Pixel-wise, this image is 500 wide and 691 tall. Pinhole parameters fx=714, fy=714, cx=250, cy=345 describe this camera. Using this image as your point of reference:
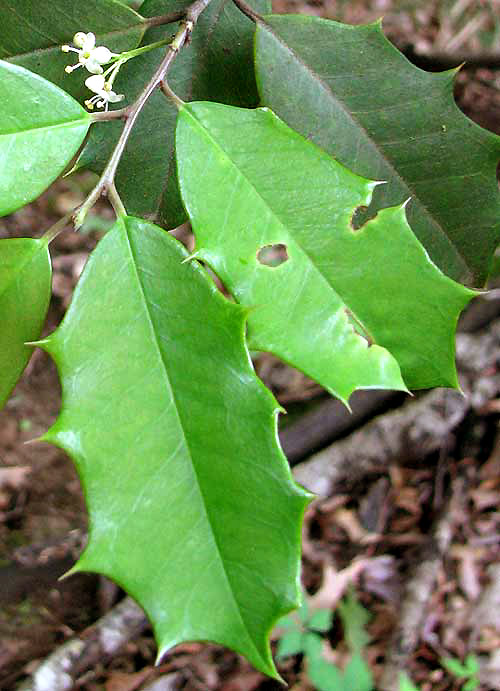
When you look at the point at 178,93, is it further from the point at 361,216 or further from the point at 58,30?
the point at 361,216

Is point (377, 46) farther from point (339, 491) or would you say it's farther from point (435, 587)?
point (435, 587)

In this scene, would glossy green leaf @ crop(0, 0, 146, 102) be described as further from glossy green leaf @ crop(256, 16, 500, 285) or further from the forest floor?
the forest floor

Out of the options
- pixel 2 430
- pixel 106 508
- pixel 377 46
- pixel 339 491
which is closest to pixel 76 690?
pixel 2 430

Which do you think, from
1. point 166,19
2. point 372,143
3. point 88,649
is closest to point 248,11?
point 166,19

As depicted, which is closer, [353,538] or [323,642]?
[323,642]

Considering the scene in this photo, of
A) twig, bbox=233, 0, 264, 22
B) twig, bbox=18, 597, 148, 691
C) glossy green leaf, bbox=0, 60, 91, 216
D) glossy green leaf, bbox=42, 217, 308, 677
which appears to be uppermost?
glossy green leaf, bbox=0, 60, 91, 216

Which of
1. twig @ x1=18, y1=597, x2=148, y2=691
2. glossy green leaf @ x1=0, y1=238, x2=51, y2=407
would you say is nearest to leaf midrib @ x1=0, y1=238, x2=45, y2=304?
glossy green leaf @ x1=0, y1=238, x2=51, y2=407
